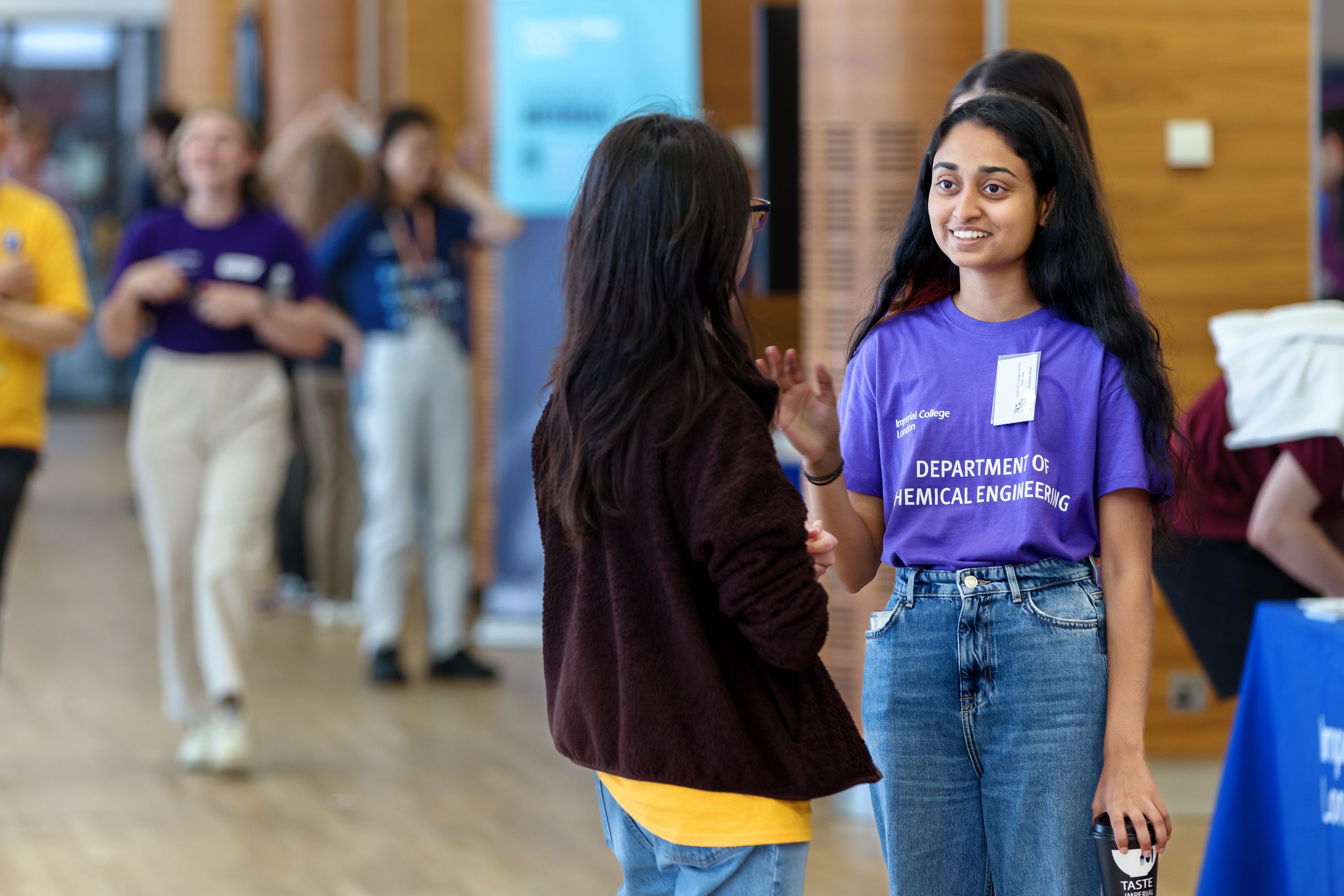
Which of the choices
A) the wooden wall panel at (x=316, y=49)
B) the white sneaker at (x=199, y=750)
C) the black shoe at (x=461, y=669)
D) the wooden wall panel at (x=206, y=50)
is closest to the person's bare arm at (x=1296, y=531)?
the white sneaker at (x=199, y=750)

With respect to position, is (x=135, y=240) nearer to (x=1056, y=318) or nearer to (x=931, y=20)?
(x=931, y=20)

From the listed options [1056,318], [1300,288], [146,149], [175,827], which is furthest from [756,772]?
[146,149]

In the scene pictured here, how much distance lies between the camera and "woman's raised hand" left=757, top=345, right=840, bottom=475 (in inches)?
72.9

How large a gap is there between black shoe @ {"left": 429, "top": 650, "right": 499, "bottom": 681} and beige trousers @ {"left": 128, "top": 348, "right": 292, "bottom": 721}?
1.32m

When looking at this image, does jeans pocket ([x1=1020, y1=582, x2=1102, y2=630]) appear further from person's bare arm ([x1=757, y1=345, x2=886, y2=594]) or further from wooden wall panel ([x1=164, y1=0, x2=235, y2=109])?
wooden wall panel ([x1=164, y1=0, x2=235, y2=109])

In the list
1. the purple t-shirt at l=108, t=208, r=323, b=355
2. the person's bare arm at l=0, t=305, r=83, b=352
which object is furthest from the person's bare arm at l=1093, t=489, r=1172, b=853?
the purple t-shirt at l=108, t=208, r=323, b=355

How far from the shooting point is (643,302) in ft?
5.64

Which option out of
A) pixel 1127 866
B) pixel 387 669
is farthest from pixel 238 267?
pixel 1127 866

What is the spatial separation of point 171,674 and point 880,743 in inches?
126

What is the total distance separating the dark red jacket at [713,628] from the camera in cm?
166

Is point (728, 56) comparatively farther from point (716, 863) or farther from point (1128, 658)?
point (716, 863)

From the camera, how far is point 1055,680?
182cm

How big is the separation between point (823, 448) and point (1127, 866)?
1.86 ft

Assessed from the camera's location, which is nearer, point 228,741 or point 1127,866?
point 1127,866
